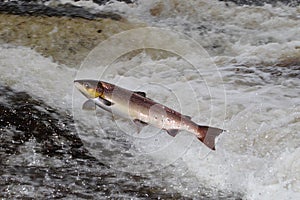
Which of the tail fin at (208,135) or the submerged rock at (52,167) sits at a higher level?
the tail fin at (208,135)

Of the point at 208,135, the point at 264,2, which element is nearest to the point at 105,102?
the point at 208,135

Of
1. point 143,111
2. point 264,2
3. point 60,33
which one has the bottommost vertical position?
point 60,33

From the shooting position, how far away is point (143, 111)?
334 centimetres

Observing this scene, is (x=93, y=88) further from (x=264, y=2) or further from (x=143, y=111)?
(x=264, y=2)

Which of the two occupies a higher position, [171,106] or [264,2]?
[264,2]

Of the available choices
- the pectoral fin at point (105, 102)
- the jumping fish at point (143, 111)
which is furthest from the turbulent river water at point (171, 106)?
the pectoral fin at point (105, 102)

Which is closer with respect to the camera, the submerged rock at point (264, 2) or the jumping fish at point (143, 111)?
the jumping fish at point (143, 111)

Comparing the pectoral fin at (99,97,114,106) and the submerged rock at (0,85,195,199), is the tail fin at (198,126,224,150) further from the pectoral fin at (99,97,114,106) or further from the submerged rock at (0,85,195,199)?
the pectoral fin at (99,97,114,106)

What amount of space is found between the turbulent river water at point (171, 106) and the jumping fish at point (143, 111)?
25 centimetres

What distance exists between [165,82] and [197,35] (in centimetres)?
116

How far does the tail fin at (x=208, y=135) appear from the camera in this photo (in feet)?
11.1

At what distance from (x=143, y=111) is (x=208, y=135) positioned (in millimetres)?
398

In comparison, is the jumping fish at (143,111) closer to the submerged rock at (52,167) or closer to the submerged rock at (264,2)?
the submerged rock at (52,167)

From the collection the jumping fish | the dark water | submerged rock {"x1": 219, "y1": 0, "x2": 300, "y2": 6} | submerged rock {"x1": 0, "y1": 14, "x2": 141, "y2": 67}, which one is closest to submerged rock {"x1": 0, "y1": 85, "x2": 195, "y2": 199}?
the dark water
